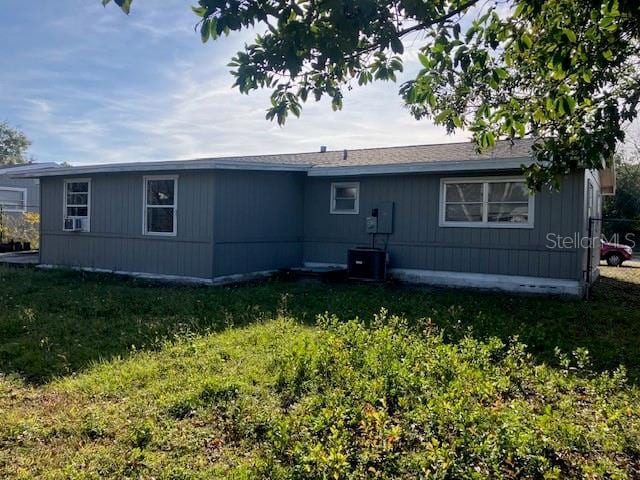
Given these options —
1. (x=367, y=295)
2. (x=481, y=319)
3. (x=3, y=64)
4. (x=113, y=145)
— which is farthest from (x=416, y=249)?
(x=113, y=145)

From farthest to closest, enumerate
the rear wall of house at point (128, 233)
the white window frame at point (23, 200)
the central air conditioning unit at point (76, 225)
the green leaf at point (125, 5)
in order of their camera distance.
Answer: the white window frame at point (23, 200)
the central air conditioning unit at point (76, 225)
the rear wall of house at point (128, 233)
the green leaf at point (125, 5)

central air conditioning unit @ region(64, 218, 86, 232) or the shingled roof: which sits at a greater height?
the shingled roof

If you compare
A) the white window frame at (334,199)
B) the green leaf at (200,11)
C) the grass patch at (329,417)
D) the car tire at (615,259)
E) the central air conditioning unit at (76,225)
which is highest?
the green leaf at (200,11)

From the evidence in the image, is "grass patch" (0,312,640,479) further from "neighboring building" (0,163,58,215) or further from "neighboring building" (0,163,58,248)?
"neighboring building" (0,163,58,215)

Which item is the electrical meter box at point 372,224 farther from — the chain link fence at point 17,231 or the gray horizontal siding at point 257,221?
the chain link fence at point 17,231

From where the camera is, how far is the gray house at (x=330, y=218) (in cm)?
906

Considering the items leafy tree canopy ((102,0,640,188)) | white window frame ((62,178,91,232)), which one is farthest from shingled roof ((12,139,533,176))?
leafy tree canopy ((102,0,640,188))

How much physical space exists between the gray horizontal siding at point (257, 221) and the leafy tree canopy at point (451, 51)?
664 cm

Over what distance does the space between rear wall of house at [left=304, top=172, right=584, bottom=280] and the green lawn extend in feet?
7.64

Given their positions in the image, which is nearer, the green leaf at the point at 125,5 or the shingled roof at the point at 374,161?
the green leaf at the point at 125,5

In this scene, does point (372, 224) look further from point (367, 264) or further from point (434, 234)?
point (434, 234)

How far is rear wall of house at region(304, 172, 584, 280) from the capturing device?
8.78 meters

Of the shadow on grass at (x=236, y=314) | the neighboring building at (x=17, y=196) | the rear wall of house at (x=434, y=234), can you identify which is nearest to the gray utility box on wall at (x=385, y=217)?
the rear wall of house at (x=434, y=234)

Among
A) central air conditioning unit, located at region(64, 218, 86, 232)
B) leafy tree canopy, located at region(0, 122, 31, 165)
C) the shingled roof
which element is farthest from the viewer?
leafy tree canopy, located at region(0, 122, 31, 165)
